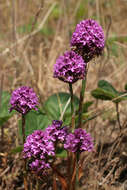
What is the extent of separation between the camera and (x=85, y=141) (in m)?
1.40

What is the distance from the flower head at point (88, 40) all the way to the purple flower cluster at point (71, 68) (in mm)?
64

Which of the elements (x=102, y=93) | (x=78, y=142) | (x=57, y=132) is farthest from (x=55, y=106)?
(x=78, y=142)

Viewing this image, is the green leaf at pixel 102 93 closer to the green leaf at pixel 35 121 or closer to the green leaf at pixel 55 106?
the green leaf at pixel 55 106

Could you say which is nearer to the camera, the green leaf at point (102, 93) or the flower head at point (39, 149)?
the flower head at point (39, 149)

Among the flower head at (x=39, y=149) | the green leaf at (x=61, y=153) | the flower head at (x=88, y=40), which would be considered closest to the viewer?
the flower head at (x=39, y=149)

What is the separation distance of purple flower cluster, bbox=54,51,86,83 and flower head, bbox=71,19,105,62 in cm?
6

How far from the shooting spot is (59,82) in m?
3.41

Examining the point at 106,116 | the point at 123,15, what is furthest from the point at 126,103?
the point at 123,15

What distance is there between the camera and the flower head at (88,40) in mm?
1473

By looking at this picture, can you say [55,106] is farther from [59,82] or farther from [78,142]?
[59,82]

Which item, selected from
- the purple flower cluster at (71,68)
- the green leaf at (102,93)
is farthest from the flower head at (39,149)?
the green leaf at (102,93)

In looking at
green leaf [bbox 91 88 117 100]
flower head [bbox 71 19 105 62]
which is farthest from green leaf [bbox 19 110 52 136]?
flower head [bbox 71 19 105 62]

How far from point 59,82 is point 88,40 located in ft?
6.42

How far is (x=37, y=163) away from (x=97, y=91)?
79 cm
